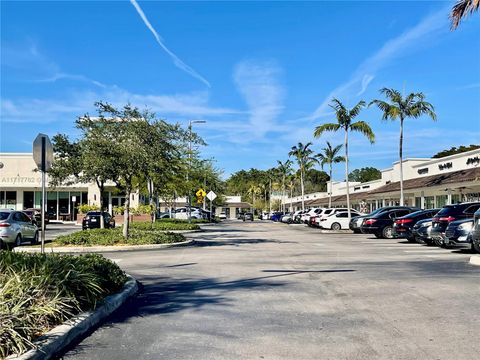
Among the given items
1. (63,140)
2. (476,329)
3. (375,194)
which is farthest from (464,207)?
(375,194)

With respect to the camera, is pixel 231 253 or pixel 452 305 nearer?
pixel 452 305

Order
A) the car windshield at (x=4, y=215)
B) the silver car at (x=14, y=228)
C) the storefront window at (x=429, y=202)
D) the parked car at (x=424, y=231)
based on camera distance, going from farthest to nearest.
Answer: the storefront window at (x=429, y=202) < the parked car at (x=424, y=231) < the car windshield at (x=4, y=215) < the silver car at (x=14, y=228)

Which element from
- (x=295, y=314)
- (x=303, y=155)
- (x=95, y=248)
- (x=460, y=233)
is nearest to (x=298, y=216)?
(x=303, y=155)

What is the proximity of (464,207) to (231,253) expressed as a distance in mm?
8849

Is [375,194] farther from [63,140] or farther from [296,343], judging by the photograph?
[296,343]

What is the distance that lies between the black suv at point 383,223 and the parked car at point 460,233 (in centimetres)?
1032

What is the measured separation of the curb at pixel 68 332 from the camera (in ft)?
18.2

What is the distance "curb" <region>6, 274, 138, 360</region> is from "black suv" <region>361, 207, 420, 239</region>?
71.2 feet

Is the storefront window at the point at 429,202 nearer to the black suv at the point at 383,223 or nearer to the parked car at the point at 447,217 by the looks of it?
the black suv at the point at 383,223

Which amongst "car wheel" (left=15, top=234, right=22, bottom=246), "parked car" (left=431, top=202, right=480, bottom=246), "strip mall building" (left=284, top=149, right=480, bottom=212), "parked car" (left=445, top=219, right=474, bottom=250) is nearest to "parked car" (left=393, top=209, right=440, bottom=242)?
"parked car" (left=431, top=202, right=480, bottom=246)

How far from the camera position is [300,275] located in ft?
41.4

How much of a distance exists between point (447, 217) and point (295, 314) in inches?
524

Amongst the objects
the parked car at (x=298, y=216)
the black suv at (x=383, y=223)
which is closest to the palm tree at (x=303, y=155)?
the parked car at (x=298, y=216)

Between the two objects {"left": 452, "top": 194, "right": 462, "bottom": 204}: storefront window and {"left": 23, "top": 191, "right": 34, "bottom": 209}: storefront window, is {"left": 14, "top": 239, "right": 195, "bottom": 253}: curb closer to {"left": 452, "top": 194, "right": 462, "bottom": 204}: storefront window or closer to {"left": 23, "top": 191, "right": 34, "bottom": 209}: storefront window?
{"left": 452, "top": 194, "right": 462, "bottom": 204}: storefront window
